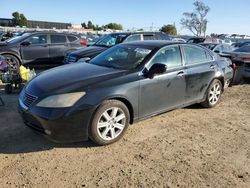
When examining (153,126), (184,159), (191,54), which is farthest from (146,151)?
(191,54)

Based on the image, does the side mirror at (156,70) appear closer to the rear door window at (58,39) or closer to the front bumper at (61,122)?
the front bumper at (61,122)

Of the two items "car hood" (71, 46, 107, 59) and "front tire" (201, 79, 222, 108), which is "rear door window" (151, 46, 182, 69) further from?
"car hood" (71, 46, 107, 59)

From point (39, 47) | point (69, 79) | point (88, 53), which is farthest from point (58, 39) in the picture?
point (69, 79)

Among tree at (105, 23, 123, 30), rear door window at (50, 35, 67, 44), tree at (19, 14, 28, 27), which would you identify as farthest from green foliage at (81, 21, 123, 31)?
rear door window at (50, 35, 67, 44)

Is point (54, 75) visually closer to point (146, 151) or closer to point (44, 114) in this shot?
point (44, 114)

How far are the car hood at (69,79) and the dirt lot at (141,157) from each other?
86 centimetres

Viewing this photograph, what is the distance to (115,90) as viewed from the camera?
425 centimetres

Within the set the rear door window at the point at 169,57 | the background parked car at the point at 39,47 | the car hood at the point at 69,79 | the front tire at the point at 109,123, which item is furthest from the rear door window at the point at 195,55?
the background parked car at the point at 39,47

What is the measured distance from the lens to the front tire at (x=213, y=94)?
20.3 feet

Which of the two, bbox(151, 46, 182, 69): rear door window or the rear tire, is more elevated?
bbox(151, 46, 182, 69): rear door window

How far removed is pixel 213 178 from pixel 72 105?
2086 millimetres

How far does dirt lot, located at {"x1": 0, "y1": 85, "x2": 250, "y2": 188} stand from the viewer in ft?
11.2

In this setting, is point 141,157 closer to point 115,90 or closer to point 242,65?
point 115,90

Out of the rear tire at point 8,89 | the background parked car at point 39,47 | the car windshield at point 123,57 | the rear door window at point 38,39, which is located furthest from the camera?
the rear door window at point 38,39
